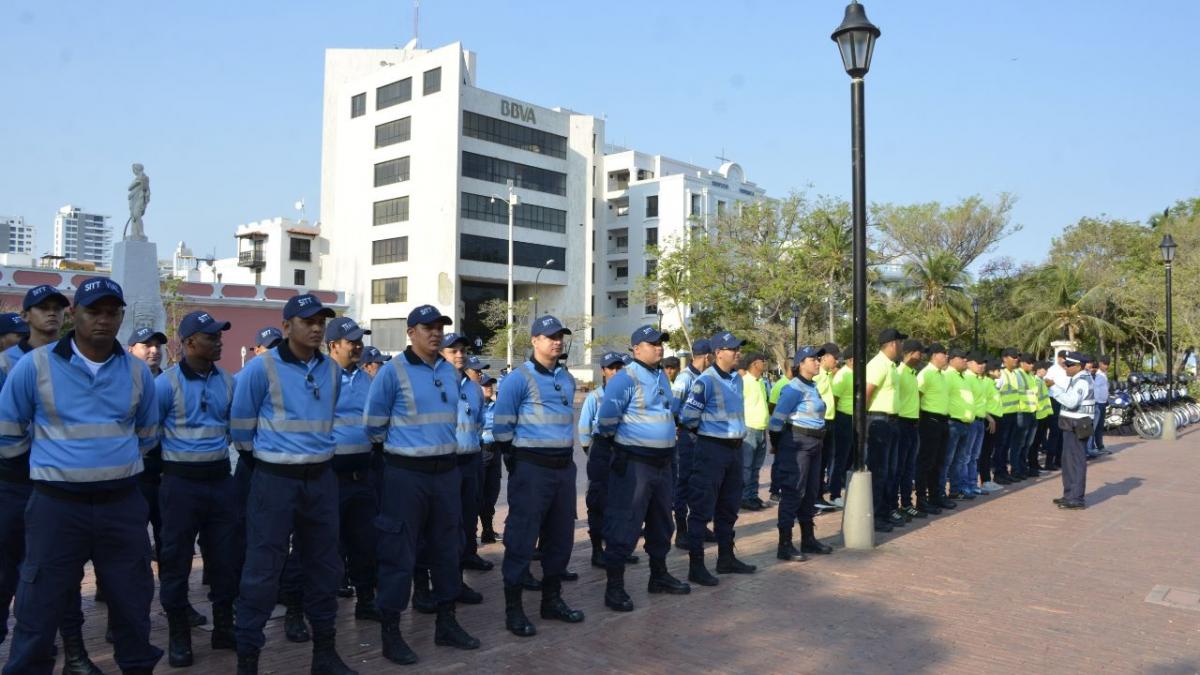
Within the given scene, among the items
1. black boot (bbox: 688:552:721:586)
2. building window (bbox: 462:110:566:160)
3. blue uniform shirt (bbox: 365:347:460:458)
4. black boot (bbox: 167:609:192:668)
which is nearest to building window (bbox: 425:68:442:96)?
building window (bbox: 462:110:566:160)

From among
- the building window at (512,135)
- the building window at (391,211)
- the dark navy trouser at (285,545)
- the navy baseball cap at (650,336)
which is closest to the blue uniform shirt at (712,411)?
the navy baseball cap at (650,336)

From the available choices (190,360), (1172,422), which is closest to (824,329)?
(1172,422)

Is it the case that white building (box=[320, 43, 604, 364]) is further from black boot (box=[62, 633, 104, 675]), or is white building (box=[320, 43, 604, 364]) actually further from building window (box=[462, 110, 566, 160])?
black boot (box=[62, 633, 104, 675])

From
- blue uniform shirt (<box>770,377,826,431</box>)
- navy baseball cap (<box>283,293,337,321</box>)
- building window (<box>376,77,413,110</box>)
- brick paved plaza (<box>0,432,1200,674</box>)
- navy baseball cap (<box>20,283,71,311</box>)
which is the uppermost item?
building window (<box>376,77,413,110</box>)

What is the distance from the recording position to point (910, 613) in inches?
249

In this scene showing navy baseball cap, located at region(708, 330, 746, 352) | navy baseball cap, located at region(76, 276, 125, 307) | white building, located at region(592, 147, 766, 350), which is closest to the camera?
navy baseball cap, located at region(76, 276, 125, 307)

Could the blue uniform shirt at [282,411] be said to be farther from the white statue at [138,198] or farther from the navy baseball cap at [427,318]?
the white statue at [138,198]

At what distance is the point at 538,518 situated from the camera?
5.96 metres

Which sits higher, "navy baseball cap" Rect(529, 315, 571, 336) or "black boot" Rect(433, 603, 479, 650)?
"navy baseball cap" Rect(529, 315, 571, 336)

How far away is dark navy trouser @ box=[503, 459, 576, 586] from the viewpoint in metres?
5.89

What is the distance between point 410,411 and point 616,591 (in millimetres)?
2160

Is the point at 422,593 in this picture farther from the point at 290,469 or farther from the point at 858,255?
the point at 858,255

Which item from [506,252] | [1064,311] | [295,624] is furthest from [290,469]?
[506,252]

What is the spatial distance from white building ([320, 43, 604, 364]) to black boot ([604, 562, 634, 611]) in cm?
4404
